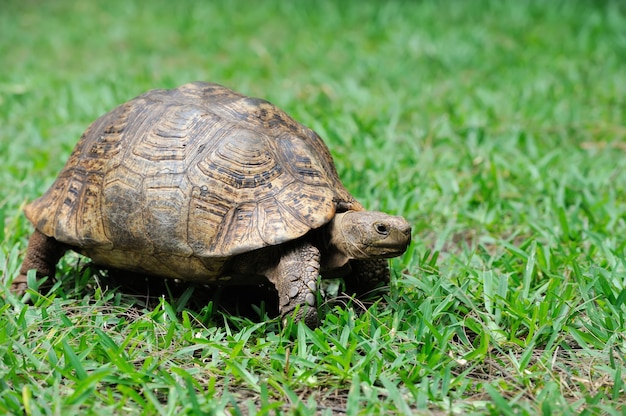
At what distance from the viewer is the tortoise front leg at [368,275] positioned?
3377 mm

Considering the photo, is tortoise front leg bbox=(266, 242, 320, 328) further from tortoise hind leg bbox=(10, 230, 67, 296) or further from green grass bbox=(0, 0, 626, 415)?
tortoise hind leg bbox=(10, 230, 67, 296)

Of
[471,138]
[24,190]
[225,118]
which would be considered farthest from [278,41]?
[225,118]

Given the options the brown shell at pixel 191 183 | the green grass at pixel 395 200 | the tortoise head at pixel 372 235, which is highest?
the brown shell at pixel 191 183

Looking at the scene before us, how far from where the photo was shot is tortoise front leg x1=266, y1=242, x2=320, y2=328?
2.98 m

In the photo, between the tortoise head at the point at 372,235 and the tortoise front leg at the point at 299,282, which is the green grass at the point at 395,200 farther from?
the tortoise head at the point at 372,235

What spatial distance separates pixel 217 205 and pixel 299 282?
0.47 meters

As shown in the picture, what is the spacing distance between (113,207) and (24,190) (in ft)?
5.63

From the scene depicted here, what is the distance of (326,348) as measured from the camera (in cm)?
287

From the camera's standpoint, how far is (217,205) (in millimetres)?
3068

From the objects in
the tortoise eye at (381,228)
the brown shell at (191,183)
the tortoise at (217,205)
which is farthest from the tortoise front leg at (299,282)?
the tortoise eye at (381,228)

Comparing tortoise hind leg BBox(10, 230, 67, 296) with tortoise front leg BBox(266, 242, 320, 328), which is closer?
tortoise front leg BBox(266, 242, 320, 328)

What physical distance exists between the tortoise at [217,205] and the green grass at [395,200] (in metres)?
0.21

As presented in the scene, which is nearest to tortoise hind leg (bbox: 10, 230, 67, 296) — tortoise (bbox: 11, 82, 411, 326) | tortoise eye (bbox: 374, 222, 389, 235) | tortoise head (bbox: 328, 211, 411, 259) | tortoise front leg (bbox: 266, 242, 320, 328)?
tortoise (bbox: 11, 82, 411, 326)

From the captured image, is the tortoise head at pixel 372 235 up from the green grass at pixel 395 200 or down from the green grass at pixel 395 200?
up
